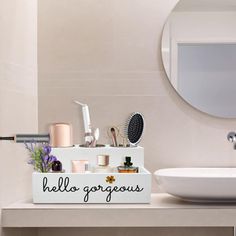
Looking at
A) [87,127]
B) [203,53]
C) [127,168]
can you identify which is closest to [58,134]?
[87,127]

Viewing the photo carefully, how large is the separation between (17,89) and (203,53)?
954 mm

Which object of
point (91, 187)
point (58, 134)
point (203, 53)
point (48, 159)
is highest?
point (203, 53)

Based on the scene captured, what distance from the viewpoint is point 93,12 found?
2381mm

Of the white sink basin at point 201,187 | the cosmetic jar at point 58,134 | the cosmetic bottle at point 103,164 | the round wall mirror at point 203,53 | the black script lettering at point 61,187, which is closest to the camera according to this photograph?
the white sink basin at point 201,187

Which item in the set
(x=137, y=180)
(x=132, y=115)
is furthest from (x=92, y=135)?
(x=137, y=180)

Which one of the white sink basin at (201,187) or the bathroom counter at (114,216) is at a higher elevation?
the white sink basin at (201,187)

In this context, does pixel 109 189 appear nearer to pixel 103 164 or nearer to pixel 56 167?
pixel 103 164

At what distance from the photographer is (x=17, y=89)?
6.72ft

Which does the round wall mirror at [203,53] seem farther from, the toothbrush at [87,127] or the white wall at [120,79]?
the toothbrush at [87,127]

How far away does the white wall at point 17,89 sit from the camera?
6.07 feet

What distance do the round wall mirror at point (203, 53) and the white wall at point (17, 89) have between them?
26.6 inches

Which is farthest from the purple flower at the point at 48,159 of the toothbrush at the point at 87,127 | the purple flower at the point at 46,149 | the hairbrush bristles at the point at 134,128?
Result: the hairbrush bristles at the point at 134,128

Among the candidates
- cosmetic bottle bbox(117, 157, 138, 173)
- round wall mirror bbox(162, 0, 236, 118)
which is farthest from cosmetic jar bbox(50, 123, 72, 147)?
round wall mirror bbox(162, 0, 236, 118)

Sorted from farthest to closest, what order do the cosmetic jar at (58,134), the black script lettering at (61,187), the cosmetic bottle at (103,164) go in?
the cosmetic jar at (58,134) < the cosmetic bottle at (103,164) < the black script lettering at (61,187)
